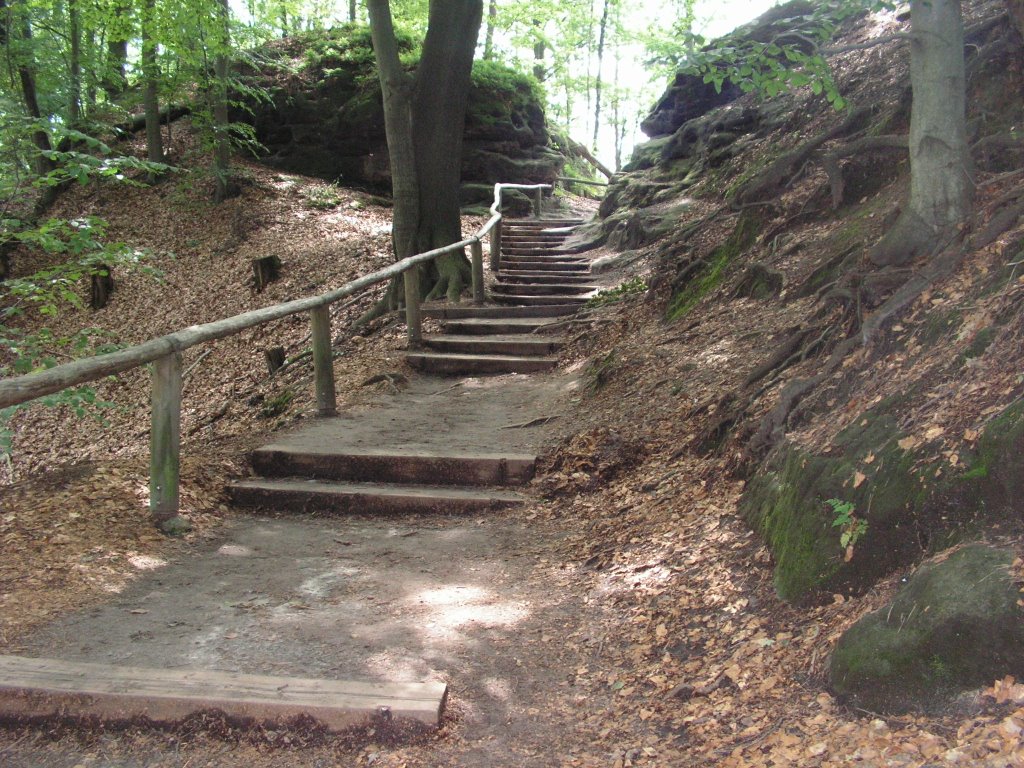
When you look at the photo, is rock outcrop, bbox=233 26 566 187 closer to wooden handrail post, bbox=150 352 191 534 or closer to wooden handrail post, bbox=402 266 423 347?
wooden handrail post, bbox=402 266 423 347

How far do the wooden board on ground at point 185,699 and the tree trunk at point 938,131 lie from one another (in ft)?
12.6

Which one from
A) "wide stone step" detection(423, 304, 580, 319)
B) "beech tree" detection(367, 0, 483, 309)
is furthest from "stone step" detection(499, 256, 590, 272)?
"wide stone step" detection(423, 304, 580, 319)

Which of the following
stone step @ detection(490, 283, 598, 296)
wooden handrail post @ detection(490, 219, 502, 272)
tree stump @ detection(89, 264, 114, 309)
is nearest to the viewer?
stone step @ detection(490, 283, 598, 296)

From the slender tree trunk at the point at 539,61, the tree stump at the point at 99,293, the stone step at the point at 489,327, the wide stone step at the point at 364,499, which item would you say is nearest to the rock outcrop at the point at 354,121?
the tree stump at the point at 99,293

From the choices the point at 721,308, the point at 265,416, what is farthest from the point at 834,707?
the point at 265,416

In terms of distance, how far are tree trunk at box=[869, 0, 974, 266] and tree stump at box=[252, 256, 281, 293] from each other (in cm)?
1205

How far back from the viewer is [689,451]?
525 centimetres

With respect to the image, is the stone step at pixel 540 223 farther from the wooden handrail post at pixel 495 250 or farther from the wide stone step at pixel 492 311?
the wide stone step at pixel 492 311

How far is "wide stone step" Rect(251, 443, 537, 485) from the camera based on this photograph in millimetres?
5832

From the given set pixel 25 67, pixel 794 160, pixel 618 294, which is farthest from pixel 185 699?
pixel 25 67

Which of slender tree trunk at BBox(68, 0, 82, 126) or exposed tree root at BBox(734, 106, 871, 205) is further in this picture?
slender tree trunk at BBox(68, 0, 82, 126)

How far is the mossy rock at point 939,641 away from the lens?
2.28 metres

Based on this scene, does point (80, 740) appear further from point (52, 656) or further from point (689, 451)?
point (689, 451)

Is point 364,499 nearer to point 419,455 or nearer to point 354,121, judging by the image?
point 419,455
